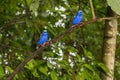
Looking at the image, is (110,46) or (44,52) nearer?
(44,52)

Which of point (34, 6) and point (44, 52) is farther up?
point (34, 6)

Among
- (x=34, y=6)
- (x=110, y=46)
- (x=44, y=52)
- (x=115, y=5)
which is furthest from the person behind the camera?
(x=110, y=46)

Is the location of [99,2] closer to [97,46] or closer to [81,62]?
[97,46]

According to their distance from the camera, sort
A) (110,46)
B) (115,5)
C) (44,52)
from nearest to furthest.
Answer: (115,5)
(44,52)
(110,46)

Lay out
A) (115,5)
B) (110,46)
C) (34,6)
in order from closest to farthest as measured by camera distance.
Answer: (115,5) < (34,6) < (110,46)

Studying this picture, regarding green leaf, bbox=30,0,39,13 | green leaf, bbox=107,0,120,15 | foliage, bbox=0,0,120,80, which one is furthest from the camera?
foliage, bbox=0,0,120,80

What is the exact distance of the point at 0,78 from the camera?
1.51 metres

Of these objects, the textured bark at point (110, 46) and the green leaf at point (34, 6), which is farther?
the textured bark at point (110, 46)

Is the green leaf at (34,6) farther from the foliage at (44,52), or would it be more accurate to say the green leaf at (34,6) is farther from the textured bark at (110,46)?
the textured bark at (110,46)

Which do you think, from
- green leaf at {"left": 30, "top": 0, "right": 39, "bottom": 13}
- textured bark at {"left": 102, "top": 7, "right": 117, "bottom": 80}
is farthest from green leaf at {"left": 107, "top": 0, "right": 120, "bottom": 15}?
textured bark at {"left": 102, "top": 7, "right": 117, "bottom": 80}

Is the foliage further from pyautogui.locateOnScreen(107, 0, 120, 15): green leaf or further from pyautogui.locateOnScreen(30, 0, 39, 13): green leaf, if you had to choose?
pyautogui.locateOnScreen(107, 0, 120, 15): green leaf

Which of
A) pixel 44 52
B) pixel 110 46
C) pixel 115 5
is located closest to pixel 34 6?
pixel 115 5

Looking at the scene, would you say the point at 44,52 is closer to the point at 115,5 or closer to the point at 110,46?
the point at 110,46

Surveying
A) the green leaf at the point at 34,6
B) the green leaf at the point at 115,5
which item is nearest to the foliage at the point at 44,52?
the green leaf at the point at 34,6
